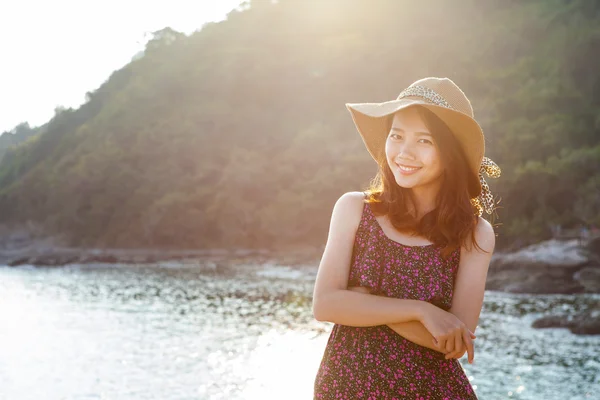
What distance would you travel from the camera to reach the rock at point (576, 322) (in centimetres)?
1802

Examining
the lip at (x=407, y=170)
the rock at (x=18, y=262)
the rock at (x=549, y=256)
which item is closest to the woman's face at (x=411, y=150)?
the lip at (x=407, y=170)

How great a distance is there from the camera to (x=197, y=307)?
2675 cm

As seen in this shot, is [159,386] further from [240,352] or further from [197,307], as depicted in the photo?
[197,307]

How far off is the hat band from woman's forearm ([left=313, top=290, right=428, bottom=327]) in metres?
0.44

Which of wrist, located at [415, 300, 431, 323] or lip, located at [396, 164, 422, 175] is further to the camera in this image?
lip, located at [396, 164, 422, 175]

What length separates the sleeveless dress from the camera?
1.57m

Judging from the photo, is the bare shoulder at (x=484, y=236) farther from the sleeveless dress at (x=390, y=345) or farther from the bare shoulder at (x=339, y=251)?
the bare shoulder at (x=339, y=251)

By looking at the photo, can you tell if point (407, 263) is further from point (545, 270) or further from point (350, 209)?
point (545, 270)

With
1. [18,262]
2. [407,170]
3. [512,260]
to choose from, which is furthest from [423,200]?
[18,262]

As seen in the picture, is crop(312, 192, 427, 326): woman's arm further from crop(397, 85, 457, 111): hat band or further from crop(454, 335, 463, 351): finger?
crop(397, 85, 457, 111): hat band

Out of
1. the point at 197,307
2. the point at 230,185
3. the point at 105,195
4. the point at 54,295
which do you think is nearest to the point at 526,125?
the point at 230,185

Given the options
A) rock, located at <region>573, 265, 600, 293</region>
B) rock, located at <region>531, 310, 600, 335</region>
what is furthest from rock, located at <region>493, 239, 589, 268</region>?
rock, located at <region>531, 310, 600, 335</region>

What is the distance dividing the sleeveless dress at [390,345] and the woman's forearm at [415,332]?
0.16 feet

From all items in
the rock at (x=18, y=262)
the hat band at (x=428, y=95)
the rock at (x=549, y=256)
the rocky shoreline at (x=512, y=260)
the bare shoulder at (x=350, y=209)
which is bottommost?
the rock at (x=18, y=262)
